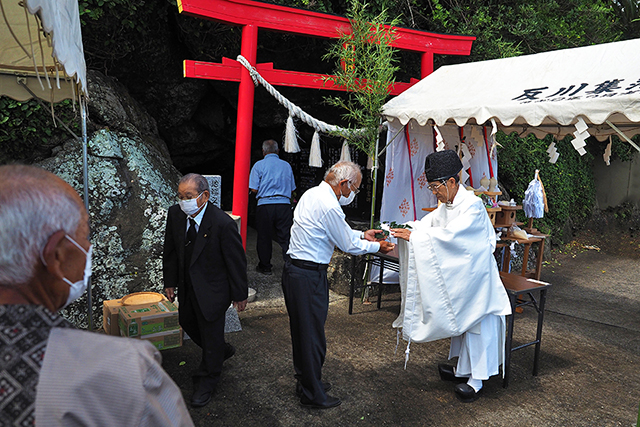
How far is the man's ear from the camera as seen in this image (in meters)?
1.00

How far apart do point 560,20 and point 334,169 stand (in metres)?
8.43

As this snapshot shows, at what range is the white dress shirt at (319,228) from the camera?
3184 mm

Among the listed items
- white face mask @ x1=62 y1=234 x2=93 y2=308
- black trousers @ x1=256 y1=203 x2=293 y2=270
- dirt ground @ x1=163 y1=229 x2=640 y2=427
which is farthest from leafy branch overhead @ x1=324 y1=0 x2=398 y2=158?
white face mask @ x1=62 y1=234 x2=93 y2=308

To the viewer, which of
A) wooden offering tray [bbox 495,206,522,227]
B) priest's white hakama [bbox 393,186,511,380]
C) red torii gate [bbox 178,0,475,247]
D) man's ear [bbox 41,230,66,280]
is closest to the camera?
man's ear [bbox 41,230,66,280]

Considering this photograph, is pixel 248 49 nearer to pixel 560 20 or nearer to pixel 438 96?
pixel 438 96

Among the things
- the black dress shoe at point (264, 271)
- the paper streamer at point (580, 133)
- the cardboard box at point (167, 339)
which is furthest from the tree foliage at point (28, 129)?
the paper streamer at point (580, 133)

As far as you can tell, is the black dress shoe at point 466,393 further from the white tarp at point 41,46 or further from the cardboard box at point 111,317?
the white tarp at point 41,46

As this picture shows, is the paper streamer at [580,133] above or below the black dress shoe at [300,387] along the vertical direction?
above

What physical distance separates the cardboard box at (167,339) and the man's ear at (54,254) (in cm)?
338

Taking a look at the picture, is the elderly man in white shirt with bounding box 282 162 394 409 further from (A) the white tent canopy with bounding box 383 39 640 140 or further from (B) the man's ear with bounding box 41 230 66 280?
(B) the man's ear with bounding box 41 230 66 280

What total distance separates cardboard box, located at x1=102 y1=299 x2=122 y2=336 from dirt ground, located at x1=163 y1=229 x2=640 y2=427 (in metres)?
0.58

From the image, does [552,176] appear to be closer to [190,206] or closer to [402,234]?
[402,234]

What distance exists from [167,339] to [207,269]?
1.33 m

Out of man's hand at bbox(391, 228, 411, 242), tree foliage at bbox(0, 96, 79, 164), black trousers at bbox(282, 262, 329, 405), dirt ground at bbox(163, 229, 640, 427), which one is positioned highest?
tree foliage at bbox(0, 96, 79, 164)
